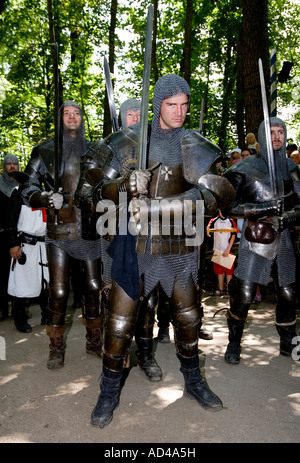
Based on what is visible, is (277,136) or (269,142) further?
(277,136)

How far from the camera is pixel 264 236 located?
3.41 m

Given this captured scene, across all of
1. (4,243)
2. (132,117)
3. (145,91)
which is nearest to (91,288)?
(132,117)

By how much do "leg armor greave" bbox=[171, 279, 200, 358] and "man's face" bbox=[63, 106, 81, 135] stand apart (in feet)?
6.09

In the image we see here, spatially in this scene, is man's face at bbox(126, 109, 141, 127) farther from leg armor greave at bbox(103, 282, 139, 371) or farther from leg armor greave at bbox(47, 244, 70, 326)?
leg armor greave at bbox(103, 282, 139, 371)

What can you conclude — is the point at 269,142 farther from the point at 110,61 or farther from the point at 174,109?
the point at 110,61

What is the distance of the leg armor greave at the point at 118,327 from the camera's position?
2.52 m

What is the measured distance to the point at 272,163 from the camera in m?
3.42

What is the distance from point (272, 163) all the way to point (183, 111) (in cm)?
121

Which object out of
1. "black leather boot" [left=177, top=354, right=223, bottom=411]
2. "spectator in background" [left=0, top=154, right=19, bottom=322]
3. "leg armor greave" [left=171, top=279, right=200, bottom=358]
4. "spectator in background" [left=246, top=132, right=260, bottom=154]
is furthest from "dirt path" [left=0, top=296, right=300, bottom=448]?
"spectator in background" [left=246, top=132, right=260, bottom=154]

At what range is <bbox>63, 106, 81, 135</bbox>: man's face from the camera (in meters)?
3.61

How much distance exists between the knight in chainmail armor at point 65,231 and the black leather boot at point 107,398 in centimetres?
100

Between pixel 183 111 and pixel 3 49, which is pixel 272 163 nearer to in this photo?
pixel 183 111

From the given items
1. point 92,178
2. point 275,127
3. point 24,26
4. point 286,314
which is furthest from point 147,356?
point 24,26

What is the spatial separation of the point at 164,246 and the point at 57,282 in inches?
51.7
